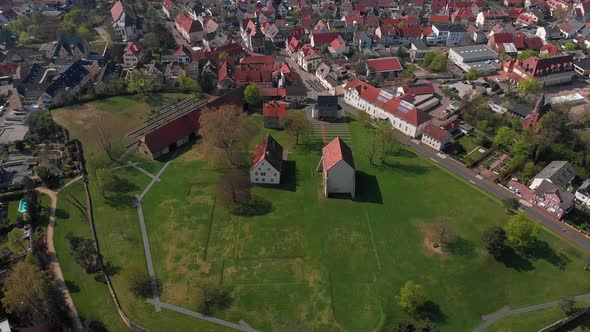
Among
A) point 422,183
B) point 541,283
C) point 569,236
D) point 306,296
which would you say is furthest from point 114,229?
point 569,236

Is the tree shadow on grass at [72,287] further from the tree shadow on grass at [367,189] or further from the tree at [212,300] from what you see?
the tree shadow on grass at [367,189]

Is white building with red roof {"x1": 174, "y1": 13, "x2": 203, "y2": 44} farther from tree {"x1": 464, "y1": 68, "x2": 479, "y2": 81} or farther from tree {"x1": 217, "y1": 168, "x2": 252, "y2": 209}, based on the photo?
tree {"x1": 464, "y1": 68, "x2": 479, "y2": 81}

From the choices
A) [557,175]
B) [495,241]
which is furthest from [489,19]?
[495,241]

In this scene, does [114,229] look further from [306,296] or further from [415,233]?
[415,233]

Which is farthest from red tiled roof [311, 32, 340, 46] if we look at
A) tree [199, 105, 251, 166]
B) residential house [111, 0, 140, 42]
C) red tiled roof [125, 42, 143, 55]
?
residential house [111, 0, 140, 42]

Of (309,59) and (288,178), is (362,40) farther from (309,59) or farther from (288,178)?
(288,178)
